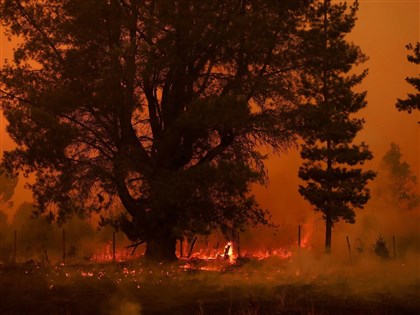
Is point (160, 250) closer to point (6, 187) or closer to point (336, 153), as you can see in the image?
point (336, 153)

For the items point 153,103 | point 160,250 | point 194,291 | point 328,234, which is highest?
point 153,103

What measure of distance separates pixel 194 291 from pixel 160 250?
24.5 feet

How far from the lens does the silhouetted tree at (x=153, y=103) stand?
2067 cm

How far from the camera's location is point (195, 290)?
57.1 ft

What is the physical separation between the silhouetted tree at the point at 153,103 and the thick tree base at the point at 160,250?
1.5 inches

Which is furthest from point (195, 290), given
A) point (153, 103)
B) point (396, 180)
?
point (396, 180)

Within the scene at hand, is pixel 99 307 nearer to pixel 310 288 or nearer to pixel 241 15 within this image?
pixel 310 288

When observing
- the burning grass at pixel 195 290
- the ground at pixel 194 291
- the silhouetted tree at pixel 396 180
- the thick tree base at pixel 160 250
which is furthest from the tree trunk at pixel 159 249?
the silhouetted tree at pixel 396 180

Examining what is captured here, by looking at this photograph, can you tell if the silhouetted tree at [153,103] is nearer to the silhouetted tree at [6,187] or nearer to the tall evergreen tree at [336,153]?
the tall evergreen tree at [336,153]

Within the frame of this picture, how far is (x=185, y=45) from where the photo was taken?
21.8 metres

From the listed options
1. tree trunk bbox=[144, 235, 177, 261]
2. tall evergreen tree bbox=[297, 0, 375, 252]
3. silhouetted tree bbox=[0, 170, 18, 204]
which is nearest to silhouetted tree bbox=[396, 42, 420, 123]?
tall evergreen tree bbox=[297, 0, 375, 252]

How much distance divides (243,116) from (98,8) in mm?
6031

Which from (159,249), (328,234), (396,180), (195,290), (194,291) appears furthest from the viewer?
(396,180)

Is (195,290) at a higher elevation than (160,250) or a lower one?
lower
